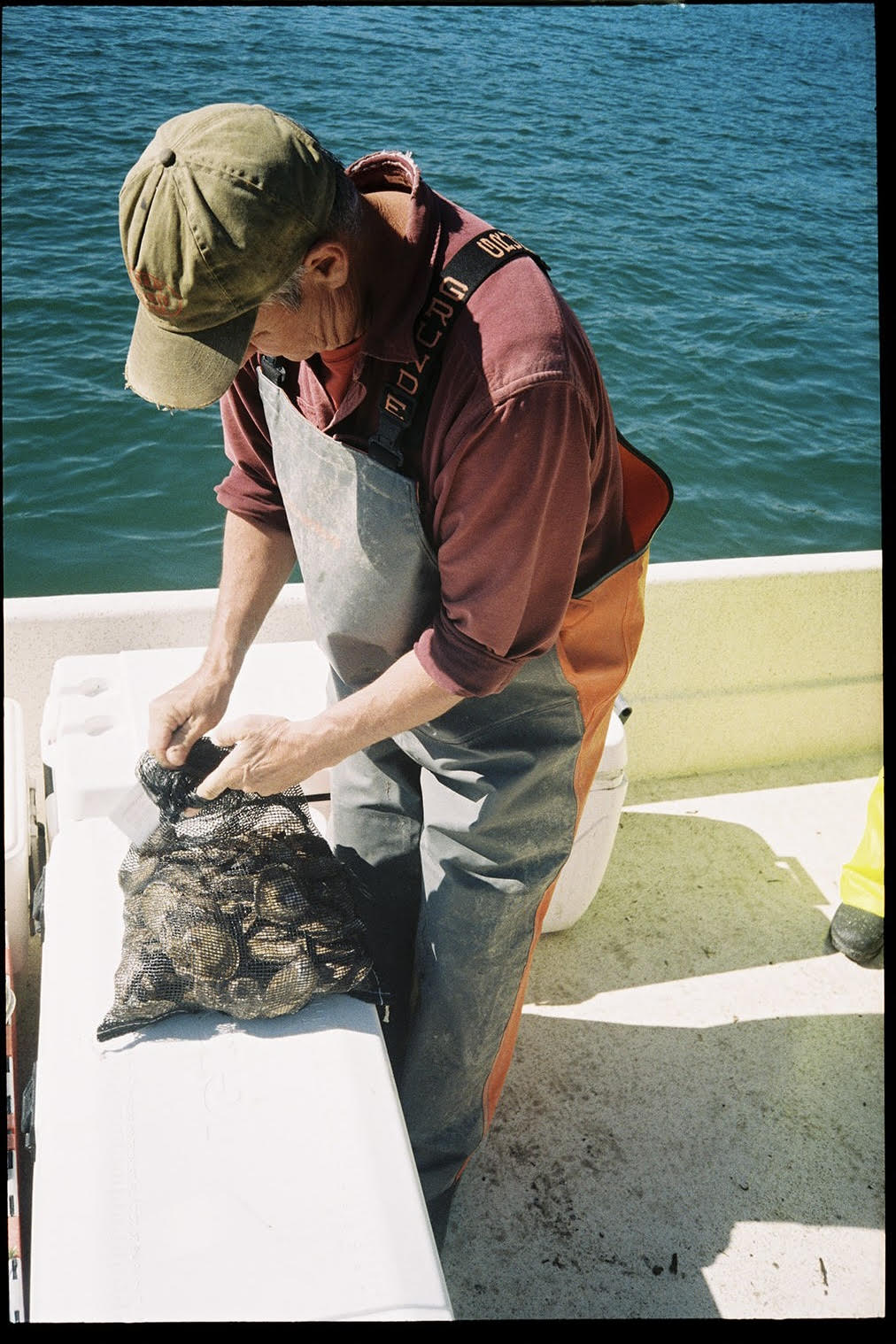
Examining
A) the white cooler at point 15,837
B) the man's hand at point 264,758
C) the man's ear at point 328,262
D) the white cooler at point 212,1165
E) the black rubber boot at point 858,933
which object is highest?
the man's ear at point 328,262

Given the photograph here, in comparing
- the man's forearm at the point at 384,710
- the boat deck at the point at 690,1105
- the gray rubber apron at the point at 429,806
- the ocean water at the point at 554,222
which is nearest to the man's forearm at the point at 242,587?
the gray rubber apron at the point at 429,806

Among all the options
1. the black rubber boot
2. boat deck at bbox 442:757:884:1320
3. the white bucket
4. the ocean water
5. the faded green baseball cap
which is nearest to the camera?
the faded green baseball cap

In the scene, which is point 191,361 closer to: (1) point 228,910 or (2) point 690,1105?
(1) point 228,910

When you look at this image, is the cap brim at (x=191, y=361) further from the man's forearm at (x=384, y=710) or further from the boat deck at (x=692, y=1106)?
the boat deck at (x=692, y=1106)

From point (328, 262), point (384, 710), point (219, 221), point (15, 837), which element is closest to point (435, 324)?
point (328, 262)

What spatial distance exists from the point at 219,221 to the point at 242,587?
791mm

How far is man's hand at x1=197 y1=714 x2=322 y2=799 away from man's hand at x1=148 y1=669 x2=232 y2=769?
156mm

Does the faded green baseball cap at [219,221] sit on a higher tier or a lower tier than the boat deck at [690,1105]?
higher

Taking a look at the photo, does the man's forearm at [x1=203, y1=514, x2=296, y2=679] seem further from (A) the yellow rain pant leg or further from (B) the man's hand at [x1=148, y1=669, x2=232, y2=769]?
(A) the yellow rain pant leg

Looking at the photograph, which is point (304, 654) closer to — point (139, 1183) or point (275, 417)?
point (275, 417)

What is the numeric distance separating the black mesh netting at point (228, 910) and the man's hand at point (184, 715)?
2 cm

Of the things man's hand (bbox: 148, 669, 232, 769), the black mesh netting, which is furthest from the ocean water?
the black mesh netting

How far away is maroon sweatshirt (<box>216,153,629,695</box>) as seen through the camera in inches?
53.5

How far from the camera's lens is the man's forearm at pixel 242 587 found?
198 cm
